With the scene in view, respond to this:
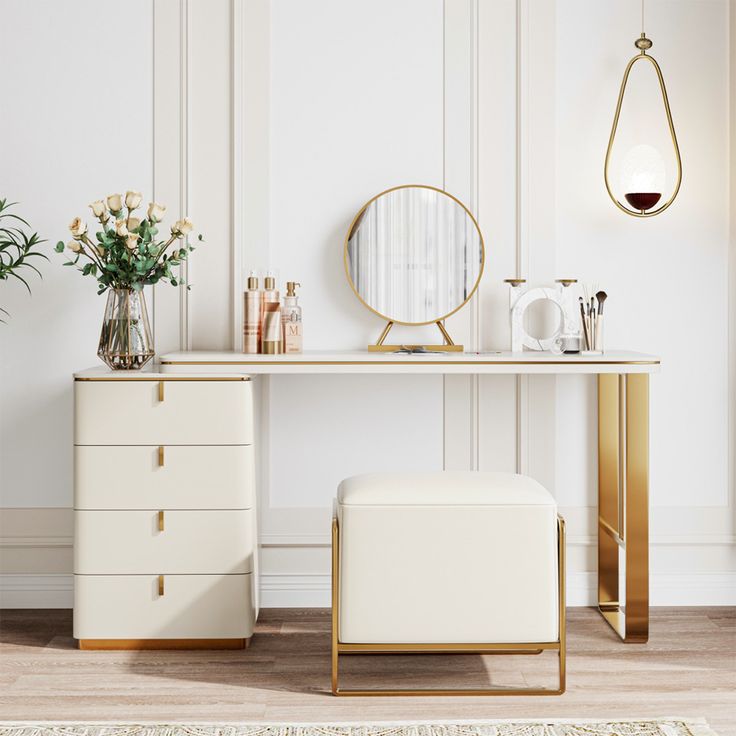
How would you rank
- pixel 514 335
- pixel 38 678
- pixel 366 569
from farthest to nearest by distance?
pixel 514 335, pixel 38 678, pixel 366 569

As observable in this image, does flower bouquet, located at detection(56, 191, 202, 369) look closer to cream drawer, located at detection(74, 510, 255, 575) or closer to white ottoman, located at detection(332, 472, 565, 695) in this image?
cream drawer, located at detection(74, 510, 255, 575)

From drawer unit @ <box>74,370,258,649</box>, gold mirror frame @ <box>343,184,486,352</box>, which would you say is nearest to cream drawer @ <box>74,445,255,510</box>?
drawer unit @ <box>74,370,258,649</box>

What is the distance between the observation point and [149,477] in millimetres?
2623

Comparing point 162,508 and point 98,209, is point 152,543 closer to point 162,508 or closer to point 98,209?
point 162,508

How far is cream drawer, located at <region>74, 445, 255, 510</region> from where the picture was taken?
2621mm

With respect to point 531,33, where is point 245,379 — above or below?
below

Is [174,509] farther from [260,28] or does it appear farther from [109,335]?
[260,28]

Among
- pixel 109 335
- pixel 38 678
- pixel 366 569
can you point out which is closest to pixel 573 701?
pixel 366 569

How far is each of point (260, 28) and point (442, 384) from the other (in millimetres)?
1405

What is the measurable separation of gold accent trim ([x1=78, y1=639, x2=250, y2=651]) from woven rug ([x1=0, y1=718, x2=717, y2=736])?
1.63 ft

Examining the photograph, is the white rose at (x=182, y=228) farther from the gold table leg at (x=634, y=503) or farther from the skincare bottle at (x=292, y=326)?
the gold table leg at (x=634, y=503)

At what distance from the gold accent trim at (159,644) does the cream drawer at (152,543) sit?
0.21 metres

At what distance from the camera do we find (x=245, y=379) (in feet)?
8.61

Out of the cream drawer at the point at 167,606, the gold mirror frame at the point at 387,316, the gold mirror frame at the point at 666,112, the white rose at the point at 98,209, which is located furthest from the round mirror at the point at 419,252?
the cream drawer at the point at 167,606
